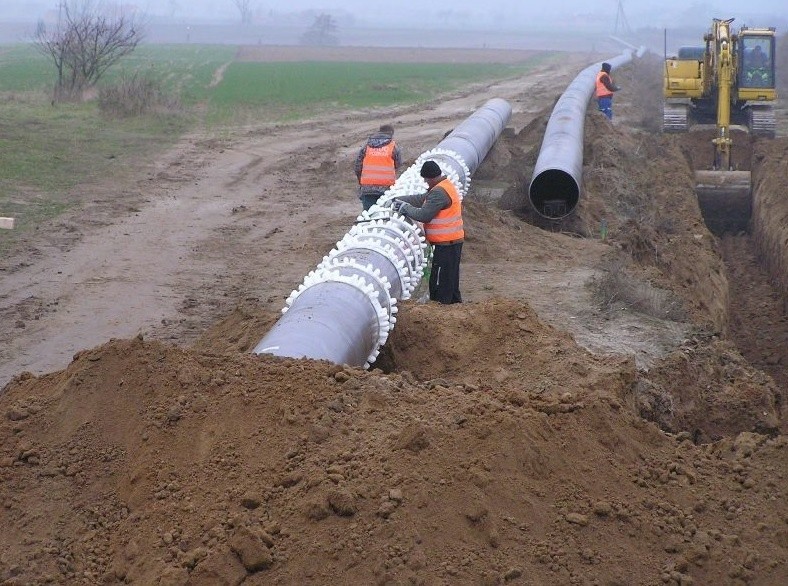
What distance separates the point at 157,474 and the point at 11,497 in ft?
2.60

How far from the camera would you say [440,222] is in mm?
10242

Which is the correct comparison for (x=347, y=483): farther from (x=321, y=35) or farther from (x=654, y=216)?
(x=321, y=35)

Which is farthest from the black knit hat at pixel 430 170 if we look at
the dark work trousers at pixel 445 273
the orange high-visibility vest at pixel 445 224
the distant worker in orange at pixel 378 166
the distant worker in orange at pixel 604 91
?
the distant worker in orange at pixel 604 91

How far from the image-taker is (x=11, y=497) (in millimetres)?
5543

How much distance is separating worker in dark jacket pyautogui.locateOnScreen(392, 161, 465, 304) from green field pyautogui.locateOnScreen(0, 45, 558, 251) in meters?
5.76

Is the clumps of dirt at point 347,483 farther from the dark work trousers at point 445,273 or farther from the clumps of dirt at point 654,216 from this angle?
the clumps of dirt at point 654,216

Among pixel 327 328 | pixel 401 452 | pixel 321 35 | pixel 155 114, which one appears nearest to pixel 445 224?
pixel 327 328

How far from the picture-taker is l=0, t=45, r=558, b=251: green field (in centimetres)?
1731

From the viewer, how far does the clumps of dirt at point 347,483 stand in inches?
193

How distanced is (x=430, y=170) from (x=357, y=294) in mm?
2669

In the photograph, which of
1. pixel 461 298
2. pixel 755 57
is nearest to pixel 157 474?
pixel 461 298

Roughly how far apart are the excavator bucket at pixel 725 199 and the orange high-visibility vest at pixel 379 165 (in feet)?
25.7

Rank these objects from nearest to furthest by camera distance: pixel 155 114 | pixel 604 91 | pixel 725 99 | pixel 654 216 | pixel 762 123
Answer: pixel 654 216 < pixel 725 99 < pixel 762 123 < pixel 604 91 < pixel 155 114

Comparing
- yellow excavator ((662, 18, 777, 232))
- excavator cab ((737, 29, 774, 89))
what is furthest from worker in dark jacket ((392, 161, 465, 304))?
excavator cab ((737, 29, 774, 89))
